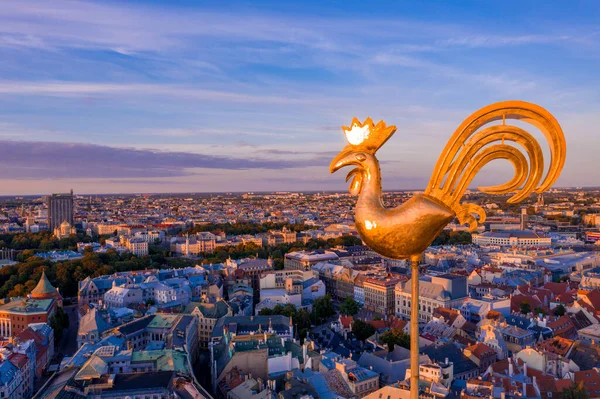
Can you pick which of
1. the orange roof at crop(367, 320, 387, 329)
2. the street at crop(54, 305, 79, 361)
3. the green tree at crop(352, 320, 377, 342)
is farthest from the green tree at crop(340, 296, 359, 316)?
the street at crop(54, 305, 79, 361)

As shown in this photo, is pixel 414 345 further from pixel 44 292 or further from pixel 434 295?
pixel 44 292

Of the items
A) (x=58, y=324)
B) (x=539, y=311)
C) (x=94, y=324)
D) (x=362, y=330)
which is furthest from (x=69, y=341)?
(x=539, y=311)

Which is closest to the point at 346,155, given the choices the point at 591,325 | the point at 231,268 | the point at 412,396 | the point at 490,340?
the point at 412,396

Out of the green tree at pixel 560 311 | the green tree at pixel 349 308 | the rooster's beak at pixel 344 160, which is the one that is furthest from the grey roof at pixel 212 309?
the rooster's beak at pixel 344 160

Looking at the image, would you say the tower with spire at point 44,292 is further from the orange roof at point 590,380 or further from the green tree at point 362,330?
the orange roof at point 590,380

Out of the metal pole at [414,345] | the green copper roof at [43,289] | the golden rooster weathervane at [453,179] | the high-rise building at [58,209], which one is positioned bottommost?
the green copper roof at [43,289]
